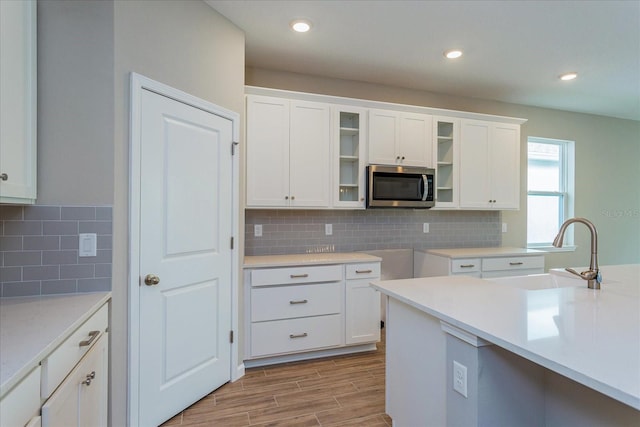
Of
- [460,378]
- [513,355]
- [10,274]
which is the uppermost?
[10,274]

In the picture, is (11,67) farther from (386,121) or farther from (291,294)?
(386,121)

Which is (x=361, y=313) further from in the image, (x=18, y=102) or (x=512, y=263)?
(x=18, y=102)

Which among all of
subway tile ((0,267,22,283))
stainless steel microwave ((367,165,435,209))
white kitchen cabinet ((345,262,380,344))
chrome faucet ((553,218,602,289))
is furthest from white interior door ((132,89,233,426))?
chrome faucet ((553,218,602,289))

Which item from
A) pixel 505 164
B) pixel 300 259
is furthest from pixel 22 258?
pixel 505 164

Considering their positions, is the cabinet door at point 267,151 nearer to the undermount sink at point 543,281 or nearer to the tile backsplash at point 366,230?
the tile backsplash at point 366,230

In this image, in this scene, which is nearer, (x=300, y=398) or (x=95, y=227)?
(x=95, y=227)

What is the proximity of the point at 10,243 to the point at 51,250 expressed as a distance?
16 centimetres

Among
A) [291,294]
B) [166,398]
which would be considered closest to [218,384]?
[166,398]

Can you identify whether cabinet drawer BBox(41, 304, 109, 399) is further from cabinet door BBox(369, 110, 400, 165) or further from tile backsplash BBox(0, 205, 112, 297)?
cabinet door BBox(369, 110, 400, 165)

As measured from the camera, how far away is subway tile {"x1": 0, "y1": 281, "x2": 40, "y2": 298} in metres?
1.52

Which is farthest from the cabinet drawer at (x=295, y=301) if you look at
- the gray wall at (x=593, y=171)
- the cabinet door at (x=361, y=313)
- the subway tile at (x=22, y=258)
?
the gray wall at (x=593, y=171)

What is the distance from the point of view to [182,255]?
2072 millimetres

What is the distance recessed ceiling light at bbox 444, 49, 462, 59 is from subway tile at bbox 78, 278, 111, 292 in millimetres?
3129

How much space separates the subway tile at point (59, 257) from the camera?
156 centimetres
